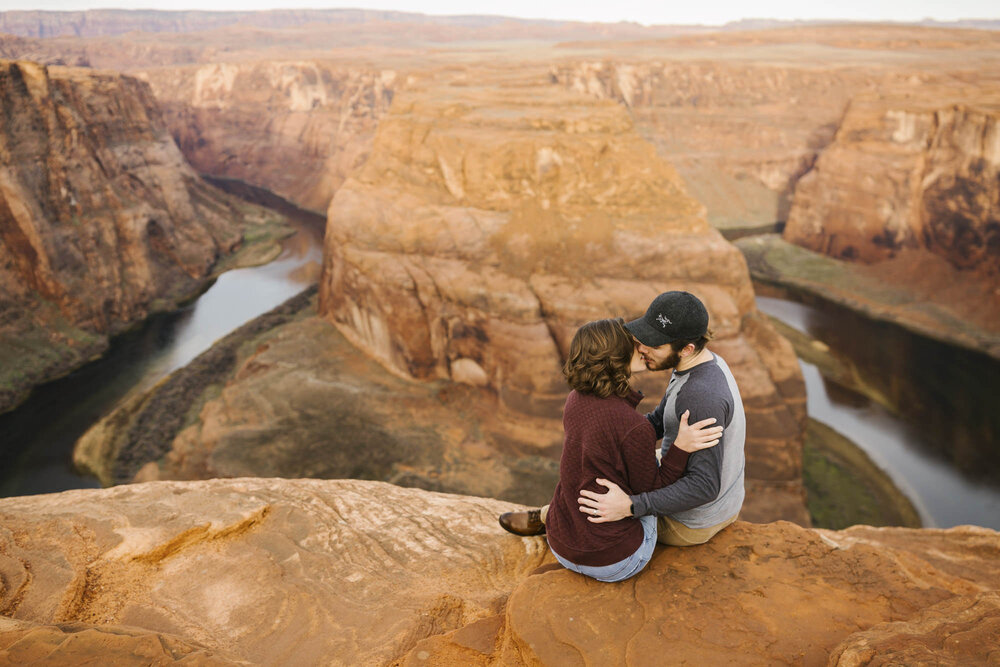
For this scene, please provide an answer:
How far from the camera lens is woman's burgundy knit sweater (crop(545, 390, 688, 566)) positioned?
4.90 meters

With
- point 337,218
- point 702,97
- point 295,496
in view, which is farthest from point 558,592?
point 702,97

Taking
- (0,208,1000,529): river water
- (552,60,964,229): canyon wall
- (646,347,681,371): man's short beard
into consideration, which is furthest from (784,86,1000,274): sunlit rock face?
(646,347,681,371): man's short beard

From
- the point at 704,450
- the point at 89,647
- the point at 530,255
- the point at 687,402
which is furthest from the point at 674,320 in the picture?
the point at 530,255

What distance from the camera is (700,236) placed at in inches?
901

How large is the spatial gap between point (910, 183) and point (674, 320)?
51.1 metres

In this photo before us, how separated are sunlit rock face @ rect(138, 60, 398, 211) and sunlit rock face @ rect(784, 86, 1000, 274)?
48.6m

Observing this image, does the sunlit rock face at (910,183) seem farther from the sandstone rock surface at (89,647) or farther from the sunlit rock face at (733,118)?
the sandstone rock surface at (89,647)

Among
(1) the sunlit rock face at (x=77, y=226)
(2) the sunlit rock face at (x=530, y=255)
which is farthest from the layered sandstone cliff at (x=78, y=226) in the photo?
(2) the sunlit rock face at (x=530, y=255)

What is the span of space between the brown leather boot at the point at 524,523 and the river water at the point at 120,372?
2268 cm

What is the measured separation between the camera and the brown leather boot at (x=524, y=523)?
688 centimetres

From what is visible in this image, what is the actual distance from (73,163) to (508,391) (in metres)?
34.6

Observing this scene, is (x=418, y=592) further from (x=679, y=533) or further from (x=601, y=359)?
(x=601, y=359)

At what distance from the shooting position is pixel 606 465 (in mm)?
5008

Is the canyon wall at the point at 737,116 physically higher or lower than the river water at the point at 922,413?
higher
